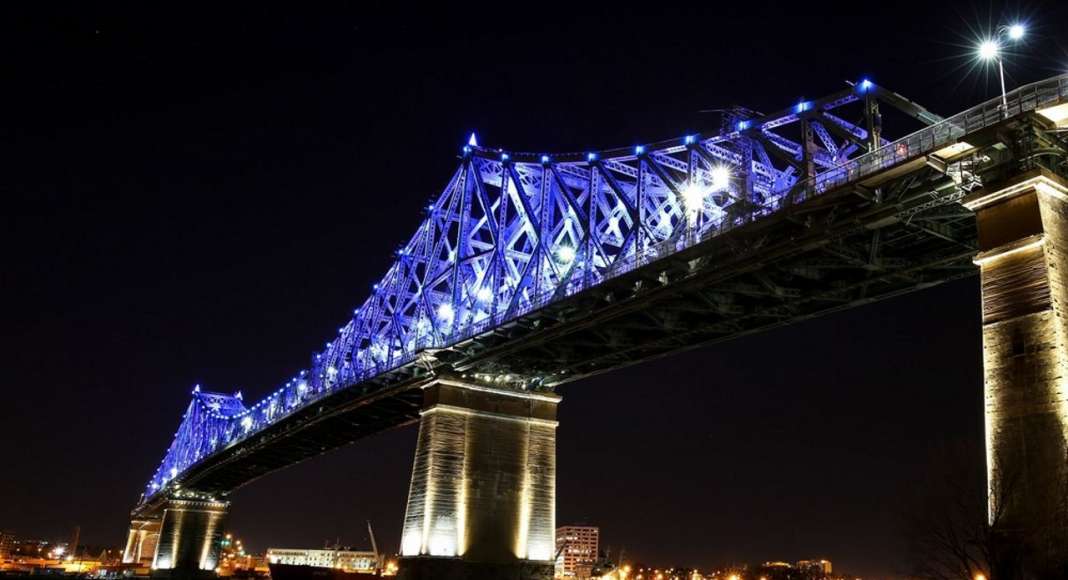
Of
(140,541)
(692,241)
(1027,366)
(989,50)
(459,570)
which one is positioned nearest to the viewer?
(1027,366)

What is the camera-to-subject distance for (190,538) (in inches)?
4899

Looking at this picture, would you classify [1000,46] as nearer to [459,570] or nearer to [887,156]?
[887,156]

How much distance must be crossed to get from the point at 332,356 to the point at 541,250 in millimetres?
40097

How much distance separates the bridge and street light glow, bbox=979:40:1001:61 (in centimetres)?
138

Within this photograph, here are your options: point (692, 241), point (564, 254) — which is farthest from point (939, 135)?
point (564, 254)

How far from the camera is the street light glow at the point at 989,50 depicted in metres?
25.1

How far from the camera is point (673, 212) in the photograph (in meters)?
43.5

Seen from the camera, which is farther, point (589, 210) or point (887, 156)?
point (589, 210)

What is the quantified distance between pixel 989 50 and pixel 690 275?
1546 cm

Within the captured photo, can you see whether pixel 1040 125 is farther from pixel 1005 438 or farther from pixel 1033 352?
pixel 1005 438

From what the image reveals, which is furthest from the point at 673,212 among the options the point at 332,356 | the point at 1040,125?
the point at 332,356

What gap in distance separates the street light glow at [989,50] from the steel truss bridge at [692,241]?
122 centimetres

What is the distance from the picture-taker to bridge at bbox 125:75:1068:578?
22.2m

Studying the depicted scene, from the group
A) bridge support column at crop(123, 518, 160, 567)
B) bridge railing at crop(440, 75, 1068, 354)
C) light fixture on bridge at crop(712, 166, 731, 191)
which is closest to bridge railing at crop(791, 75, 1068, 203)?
bridge railing at crop(440, 75, 1068, 354)
